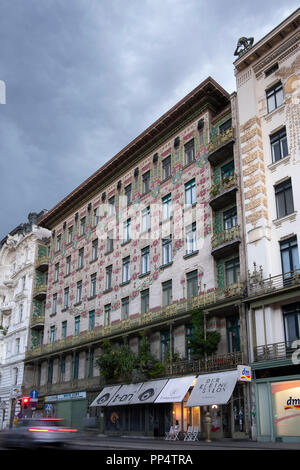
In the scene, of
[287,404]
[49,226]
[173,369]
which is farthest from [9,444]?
[49,226]

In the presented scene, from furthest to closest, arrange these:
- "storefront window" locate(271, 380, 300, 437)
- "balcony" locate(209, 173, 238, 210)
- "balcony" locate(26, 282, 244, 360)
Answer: "balcony" locate(209, 173, 238, 210), "balcony" locate(26, 282, 244, 360), "storefront window" locate(271, 380, 300, 437)

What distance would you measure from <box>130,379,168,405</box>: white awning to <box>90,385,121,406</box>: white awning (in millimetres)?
3014

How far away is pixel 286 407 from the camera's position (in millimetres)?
23906

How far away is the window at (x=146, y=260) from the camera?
119ft

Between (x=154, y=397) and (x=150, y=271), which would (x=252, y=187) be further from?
(x=154, y=397)

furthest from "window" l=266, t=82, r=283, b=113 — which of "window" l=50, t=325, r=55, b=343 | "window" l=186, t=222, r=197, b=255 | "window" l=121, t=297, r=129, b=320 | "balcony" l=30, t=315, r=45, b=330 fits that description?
"balcony" l=30, t=315, r=45, b=330

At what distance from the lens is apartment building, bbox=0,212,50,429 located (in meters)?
50.3

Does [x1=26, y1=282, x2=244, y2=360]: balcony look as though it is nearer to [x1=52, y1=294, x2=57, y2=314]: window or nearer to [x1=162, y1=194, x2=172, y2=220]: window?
[x1=52, y1=294, x2=57, y2=314]: window

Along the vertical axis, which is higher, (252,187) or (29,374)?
(252,187)

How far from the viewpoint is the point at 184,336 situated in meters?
31.2

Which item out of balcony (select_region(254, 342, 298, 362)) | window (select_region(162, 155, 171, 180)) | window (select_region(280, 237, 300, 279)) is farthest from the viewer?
window (select_region(162, 155, 171, 180))

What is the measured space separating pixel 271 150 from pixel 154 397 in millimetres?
16228

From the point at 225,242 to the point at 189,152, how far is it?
907 centimetres

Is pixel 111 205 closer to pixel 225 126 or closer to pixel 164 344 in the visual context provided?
pixel 225 126
